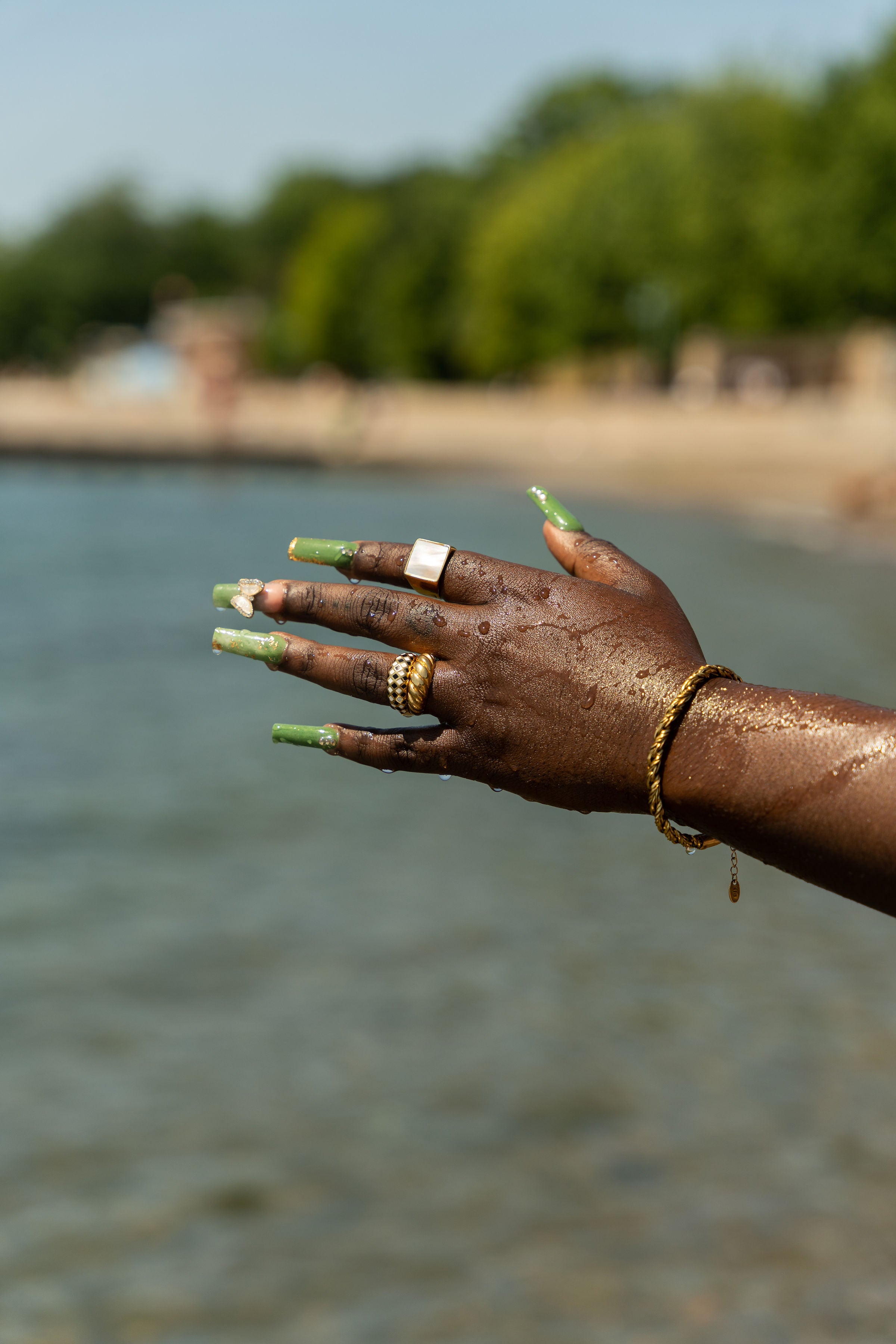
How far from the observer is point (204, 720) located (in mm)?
14031

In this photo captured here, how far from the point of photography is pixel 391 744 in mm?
2094

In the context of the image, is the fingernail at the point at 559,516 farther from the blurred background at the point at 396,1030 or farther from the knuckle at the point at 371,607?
the blurred background at the point at 396,1030

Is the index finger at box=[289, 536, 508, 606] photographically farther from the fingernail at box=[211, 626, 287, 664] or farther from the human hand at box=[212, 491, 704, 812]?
the fingernail at box=[211, 626, 287, 664]

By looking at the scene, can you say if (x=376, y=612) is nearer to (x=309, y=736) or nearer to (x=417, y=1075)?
(x=309, y=736)

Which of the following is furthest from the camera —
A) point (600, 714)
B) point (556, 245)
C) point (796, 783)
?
point (556, 245)

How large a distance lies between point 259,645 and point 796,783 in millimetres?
792

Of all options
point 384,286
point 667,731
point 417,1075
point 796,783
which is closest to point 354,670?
point 667,731

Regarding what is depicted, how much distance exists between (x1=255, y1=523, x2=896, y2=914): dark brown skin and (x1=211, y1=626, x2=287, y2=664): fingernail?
0.02m

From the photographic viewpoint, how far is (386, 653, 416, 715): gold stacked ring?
2.04m

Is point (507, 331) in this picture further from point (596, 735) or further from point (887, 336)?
point (596, 735)

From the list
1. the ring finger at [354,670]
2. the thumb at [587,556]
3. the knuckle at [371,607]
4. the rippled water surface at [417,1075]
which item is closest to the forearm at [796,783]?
the thumb at [587,556]

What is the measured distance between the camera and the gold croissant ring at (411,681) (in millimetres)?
2037

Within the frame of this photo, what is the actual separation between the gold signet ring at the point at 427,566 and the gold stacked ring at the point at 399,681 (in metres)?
0.11

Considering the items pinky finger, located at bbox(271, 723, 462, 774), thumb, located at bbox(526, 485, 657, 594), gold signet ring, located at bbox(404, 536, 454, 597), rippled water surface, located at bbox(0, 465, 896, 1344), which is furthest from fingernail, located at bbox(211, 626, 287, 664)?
rippled water surface, located at bbox(0, 465, 896, 1344)
